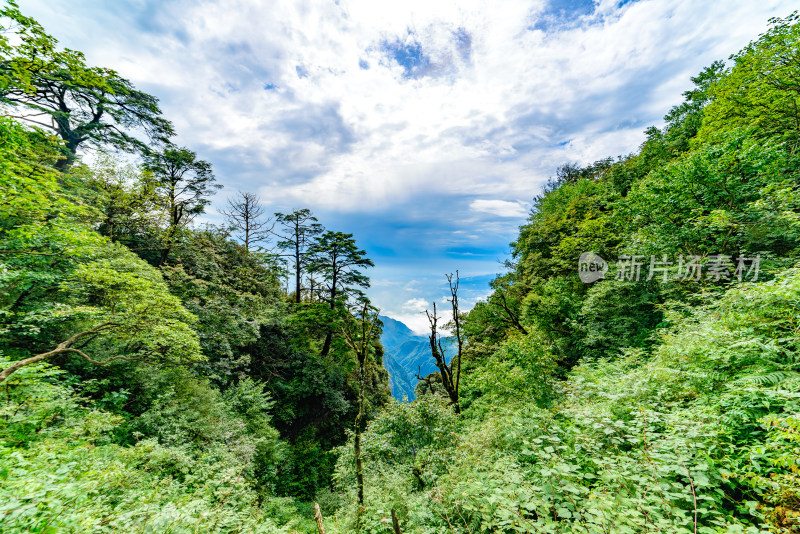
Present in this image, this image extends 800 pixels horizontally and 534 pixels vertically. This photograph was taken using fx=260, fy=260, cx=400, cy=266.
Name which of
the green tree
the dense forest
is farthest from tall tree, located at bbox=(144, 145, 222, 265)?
the green tree

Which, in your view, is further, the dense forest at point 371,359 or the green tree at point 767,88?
the green tree at point 767,88

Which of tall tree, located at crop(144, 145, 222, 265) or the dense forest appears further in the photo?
tall tree, located at crop(144, 145, 222, 265)

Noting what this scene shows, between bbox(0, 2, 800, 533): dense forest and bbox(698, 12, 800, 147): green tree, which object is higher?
bbox(698, 12, 800, 147): green tree

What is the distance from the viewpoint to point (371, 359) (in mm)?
23281

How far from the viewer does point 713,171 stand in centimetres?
998

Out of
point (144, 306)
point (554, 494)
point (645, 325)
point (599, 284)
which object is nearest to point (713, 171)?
point (599, 284)

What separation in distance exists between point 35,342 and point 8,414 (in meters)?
4.33

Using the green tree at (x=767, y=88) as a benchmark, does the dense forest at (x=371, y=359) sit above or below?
below

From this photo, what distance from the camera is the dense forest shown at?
3447 mm

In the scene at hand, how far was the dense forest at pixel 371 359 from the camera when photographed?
11.3ft

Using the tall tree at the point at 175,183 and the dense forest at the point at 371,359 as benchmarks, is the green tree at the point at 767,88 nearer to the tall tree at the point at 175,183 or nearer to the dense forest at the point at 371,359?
the dense forest at the point at 371,359

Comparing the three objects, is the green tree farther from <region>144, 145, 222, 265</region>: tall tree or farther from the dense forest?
<region>144, 145, 222, 265</region>: tall tree

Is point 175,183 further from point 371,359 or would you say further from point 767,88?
point 767,88

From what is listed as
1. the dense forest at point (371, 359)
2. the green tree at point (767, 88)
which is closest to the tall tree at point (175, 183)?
the dense forest at point (371, 359)
